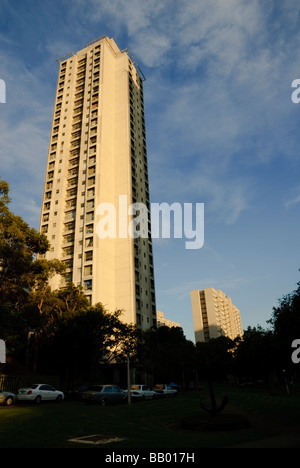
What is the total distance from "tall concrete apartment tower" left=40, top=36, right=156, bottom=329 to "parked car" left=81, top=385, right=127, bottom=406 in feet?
92.3

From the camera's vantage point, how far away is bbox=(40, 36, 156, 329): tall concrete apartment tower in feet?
193

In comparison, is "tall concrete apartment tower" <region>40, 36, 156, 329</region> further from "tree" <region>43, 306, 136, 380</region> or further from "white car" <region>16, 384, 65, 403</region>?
"white car" <region>16, 384, 65, 403</region>

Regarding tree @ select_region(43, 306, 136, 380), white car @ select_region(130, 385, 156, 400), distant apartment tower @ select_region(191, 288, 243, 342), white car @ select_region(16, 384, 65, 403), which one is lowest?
white car @ select_region(130, 385, 156, 400)


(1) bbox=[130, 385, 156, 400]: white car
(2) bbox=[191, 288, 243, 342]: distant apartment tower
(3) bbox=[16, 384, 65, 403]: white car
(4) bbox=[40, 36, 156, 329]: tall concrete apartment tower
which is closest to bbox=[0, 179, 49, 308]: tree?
(3) bbox=[16, 384, 65, 403]: white car

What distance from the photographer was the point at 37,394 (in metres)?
23.3

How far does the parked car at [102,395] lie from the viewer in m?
24.5

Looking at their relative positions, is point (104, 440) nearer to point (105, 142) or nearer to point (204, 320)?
point (105, 142)

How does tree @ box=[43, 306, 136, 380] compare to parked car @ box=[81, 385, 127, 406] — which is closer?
parked car @ box=[81, 385, 127, 406]

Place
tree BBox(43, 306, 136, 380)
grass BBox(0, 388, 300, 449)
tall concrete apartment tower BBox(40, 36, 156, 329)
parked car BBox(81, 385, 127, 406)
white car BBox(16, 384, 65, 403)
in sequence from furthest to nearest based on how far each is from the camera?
tall concrete apartment tower BBox(40, 36, 156, 329)
tree BBox(43, 306, 136, 380)
parked car BBox(81, 385, 127, 406)
white car BBox(16, 384, 65, 403)
grass BBox(0, 388, 300, 449)

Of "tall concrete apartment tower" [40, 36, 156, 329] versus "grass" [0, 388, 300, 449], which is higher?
"tall concrete apartment tower" [40, 36, 156, 329]

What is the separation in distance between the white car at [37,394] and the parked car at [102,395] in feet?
7.35

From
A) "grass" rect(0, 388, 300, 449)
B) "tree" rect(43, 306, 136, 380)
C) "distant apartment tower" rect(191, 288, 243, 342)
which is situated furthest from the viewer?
"distant apartment tower" rect(191, 288, 243, 342)

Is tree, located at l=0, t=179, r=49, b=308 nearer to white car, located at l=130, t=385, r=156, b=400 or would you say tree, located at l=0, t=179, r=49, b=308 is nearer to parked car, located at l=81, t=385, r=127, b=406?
parked car, located at l=81, t=385, r=127, b=406

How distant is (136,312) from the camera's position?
58438 mm
